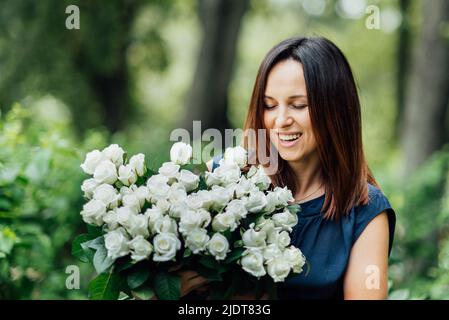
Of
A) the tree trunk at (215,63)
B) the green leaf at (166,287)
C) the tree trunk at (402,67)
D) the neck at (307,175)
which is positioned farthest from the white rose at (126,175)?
the tree trunk at (402,67)

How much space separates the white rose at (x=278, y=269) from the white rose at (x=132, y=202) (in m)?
0.48

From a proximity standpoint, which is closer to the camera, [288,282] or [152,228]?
[152,228]

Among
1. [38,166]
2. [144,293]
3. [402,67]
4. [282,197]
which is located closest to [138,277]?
[144,293]

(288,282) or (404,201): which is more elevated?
(288,282)

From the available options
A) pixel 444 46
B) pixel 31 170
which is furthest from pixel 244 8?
pixel 31 170

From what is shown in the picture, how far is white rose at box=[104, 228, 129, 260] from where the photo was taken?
2.12 m

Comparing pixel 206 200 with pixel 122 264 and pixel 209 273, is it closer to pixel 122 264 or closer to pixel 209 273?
pixel 209 273

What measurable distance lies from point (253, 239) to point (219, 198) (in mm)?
180

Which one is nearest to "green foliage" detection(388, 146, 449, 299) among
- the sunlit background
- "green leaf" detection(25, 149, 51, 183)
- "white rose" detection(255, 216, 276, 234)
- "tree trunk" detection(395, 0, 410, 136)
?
the sunlit background

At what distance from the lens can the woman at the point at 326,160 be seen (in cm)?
267

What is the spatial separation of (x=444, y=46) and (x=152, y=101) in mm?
17163

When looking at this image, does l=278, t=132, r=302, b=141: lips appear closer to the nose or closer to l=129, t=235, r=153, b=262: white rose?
the nose

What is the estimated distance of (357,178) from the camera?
111 inches
